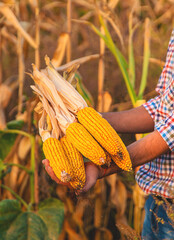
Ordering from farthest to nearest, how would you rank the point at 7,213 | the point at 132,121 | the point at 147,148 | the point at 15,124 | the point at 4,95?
the point at 4,95 < the point at 15,124 < the point at 7,213 < the point at 132,121 < the point at 147,148

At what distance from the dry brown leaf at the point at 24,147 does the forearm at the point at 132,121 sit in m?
1.14

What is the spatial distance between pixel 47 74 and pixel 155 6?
10.3 feet

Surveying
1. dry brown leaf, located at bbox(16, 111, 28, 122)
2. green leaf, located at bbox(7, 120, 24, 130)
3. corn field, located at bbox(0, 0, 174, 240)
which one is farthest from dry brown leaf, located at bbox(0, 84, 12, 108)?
green leaf, located at bbox(7, 120, 24, 130)

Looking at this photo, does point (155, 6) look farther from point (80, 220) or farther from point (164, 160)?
point (164, 160)

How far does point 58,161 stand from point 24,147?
56.8 inches

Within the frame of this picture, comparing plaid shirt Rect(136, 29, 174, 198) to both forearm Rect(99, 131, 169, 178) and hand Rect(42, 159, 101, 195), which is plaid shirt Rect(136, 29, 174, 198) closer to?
forearm Rect(99, 131, 169, 178)

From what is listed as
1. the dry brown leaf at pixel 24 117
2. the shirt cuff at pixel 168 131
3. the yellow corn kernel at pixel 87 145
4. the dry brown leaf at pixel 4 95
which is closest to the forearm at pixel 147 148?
the shirt cuff at pixel 168 131

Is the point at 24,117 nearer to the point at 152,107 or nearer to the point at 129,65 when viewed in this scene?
the point at 129,65

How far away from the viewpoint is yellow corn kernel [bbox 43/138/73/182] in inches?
41.5

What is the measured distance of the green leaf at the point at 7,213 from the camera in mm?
1955

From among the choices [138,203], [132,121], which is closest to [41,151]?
[138,203]

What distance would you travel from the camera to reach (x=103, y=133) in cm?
107

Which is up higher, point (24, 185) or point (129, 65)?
point (129, 65)

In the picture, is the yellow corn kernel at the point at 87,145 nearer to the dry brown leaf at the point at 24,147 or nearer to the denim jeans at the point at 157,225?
the denim jeans at the point at 157,225
